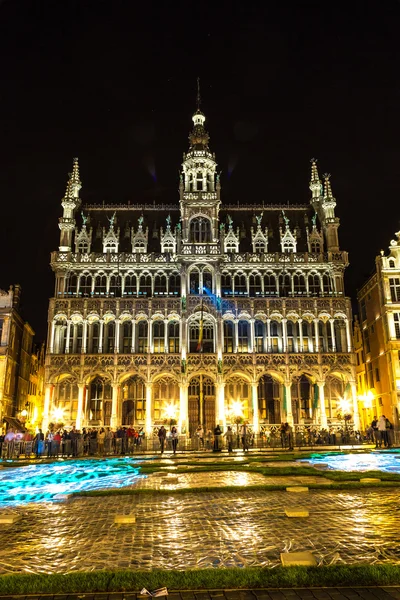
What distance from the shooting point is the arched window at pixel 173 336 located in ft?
186

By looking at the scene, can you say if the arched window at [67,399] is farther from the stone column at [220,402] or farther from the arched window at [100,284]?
the stone column at [220,402]

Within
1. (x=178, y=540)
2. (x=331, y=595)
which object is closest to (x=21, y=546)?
(x=178, y=540)

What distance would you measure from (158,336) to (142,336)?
1.91m

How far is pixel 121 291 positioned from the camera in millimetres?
58156

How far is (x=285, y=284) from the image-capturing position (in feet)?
195

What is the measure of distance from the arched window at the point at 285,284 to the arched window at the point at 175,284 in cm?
1249

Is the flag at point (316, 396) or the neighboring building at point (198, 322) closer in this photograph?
the flag at point (316, 396)

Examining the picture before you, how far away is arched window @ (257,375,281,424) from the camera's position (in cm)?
5416

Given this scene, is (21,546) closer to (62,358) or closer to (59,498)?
(59,498)

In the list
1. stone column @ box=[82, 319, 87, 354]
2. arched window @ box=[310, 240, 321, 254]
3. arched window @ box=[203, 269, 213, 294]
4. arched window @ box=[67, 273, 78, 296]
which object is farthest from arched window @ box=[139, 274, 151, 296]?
arched window @ box=[310, 240, 321, 254]

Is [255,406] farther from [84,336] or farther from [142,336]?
[84,336]

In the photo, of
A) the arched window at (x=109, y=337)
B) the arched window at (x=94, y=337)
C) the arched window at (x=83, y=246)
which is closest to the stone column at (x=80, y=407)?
the arched window at (x=94, y=337)

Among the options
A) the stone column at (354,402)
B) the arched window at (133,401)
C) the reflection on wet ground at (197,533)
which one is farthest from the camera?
the arched window at (133,401)

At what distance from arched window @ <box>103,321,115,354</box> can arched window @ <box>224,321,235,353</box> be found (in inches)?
524
